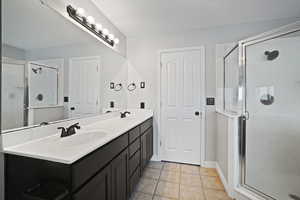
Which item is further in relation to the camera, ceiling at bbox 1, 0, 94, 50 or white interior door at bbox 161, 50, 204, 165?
white interior door at bbox 161, 50, 204, 165

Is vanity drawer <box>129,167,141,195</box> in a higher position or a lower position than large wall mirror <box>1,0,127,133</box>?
lower

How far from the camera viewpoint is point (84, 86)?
1.68m

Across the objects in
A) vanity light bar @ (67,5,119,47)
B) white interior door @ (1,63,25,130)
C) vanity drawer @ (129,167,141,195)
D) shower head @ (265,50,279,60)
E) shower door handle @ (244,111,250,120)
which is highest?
vanity light bar @ (67,5,119,47)

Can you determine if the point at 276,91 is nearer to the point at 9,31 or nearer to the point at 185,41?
the point at 185,41

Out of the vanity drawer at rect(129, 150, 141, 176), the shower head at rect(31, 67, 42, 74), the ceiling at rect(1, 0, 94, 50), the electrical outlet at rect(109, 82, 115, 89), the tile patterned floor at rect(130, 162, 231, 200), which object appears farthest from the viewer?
the electrical outlet at rect(109, 82, 115, 89)

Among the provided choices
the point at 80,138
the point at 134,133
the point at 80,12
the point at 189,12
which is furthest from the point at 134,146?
the point at 189,12

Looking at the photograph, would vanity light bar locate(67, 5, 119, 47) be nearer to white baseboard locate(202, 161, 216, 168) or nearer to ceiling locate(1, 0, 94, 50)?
ceiling locate(1, 0, 94, 50)

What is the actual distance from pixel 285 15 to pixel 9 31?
10.4ft

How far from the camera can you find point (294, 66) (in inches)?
66.1

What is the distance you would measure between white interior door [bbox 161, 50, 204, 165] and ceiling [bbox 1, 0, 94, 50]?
5.24 ft

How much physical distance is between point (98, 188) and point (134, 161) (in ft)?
2.30

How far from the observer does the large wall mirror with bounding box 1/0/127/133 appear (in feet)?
3.07

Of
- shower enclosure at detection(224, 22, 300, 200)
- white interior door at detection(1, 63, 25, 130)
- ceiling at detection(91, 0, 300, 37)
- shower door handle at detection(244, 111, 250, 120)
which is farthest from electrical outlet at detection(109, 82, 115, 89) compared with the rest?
shower door handle at detection(244, 111, 250, 120)

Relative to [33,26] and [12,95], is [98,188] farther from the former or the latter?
[33,26]
